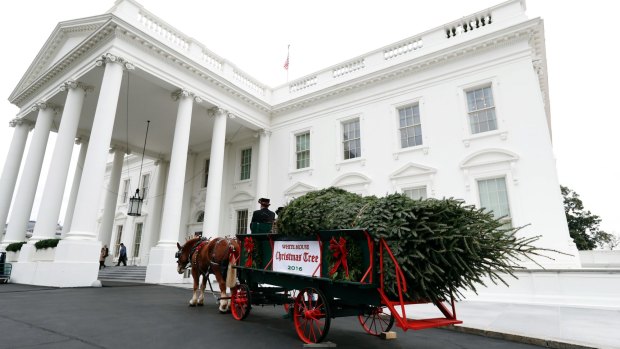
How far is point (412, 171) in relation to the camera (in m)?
12.2

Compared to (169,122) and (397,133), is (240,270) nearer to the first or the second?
(397,133)

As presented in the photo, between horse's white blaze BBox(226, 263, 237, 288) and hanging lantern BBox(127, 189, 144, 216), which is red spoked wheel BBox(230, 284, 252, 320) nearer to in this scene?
horse's white blaze BBox(226, 263, 237, 288)

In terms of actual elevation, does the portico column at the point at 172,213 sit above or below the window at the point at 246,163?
below

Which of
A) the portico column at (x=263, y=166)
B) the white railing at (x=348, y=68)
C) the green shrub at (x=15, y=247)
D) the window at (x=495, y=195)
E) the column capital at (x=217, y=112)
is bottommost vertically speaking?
the green shrub at (x=15, y=247)

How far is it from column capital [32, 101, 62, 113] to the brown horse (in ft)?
41.7

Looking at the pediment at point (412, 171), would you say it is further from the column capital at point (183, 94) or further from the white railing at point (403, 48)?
the column capital at point (183, 94)

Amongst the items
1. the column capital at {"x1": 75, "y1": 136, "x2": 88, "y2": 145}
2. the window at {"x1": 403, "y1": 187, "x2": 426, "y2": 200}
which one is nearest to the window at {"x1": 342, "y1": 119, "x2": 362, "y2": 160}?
the window at {"x1": 403, "y1": 187, "x2": 426, "y2": 200}

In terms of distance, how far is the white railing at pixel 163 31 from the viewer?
12470 millimetres

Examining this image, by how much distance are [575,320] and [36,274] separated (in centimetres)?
1479

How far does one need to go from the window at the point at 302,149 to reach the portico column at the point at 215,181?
371 centimetres

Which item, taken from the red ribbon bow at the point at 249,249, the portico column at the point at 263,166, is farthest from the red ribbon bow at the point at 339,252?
the portico column at the point at 263,166

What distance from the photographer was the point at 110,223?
18203mm

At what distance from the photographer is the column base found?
11344 mm

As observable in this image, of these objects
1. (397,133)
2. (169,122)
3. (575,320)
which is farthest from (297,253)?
(169,122)
